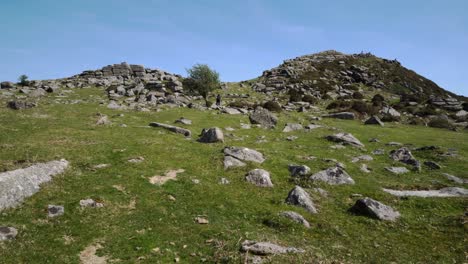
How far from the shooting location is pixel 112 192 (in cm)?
2420

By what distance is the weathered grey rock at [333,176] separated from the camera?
29.7 meters

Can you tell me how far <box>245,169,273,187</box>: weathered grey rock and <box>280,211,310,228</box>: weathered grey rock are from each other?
5474 millimetres

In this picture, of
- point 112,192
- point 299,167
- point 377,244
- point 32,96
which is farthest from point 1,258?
point 32,96

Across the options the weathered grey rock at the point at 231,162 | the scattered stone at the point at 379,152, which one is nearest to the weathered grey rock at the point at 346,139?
the scattered stone at the point at 379,152

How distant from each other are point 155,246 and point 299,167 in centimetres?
1648

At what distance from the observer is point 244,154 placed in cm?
3375

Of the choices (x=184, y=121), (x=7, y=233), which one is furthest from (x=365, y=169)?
(x=7, y=233)

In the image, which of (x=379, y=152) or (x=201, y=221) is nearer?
(x=201, y=221)

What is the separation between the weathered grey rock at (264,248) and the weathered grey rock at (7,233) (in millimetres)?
11499

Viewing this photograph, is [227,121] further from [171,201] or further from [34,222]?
[34,222]

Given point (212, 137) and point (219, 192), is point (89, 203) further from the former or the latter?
point (212, 137)

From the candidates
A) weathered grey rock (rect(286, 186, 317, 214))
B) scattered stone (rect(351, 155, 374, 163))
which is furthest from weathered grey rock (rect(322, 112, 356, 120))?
weathered grey rock (rect(286, 186, 317, 214))

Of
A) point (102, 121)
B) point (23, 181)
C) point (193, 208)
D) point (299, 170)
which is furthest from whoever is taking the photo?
point (102, 121)

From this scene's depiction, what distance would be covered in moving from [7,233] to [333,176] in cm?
2312
